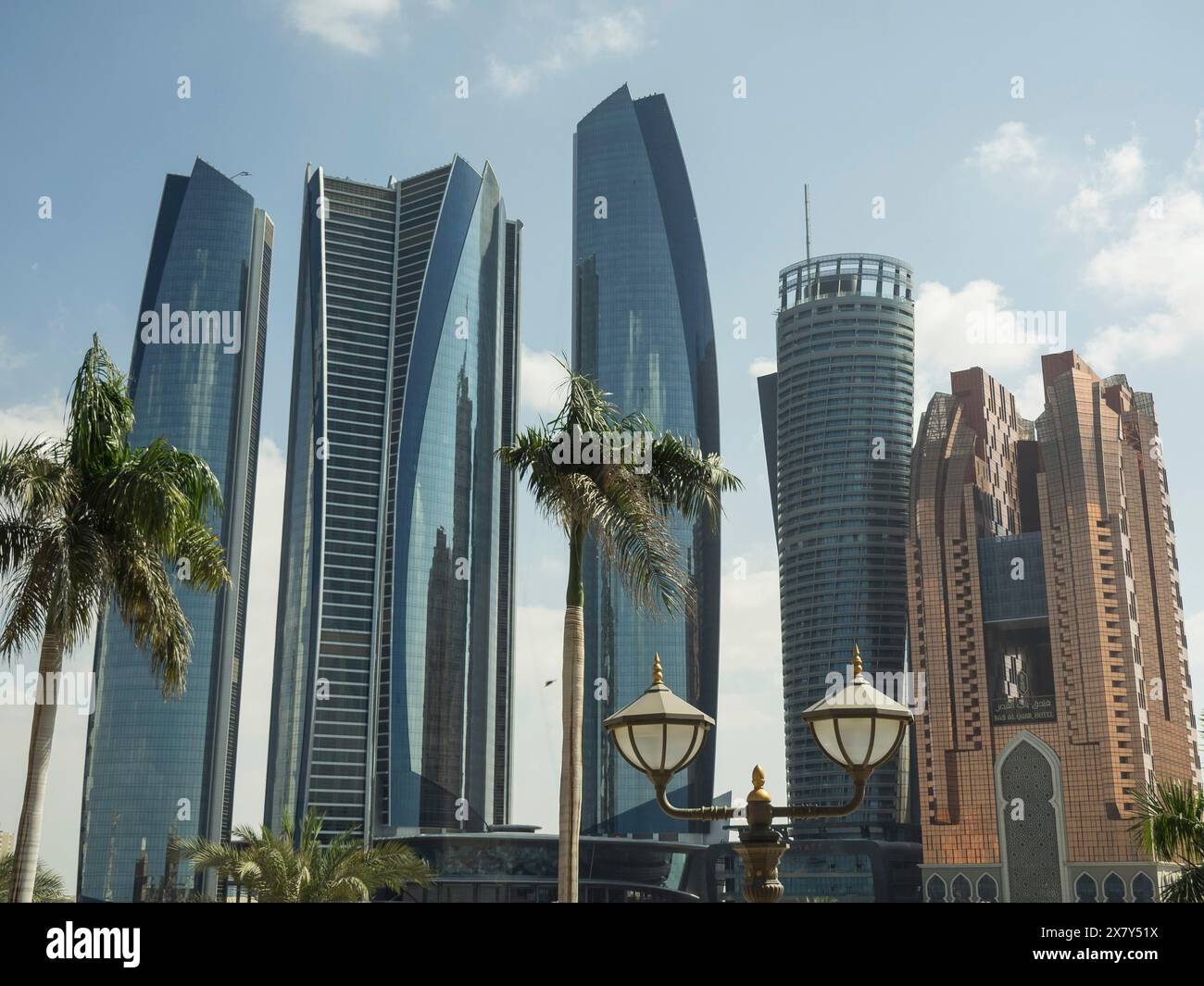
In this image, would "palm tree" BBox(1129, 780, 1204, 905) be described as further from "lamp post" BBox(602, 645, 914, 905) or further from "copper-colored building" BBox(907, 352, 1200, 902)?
"copper-colored building" BBox(907, 352, 1200, 902)

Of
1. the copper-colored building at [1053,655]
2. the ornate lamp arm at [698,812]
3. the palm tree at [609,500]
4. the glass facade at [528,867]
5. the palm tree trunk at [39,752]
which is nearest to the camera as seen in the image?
the ornate lamp arm at [698,812]

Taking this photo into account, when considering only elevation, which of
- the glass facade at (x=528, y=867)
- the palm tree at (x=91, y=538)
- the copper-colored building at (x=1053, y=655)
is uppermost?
the copper-colored building at (x=1053, y=655)

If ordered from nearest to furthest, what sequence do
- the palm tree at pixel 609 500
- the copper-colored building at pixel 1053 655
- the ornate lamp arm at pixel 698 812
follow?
the ornate lamp arm at pixel 698 812 < the palm tree at pixel 609 500 < the copper-colored building at pixel 1053 655

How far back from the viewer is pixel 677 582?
2666cm

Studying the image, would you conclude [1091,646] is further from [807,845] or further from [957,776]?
[807,845]

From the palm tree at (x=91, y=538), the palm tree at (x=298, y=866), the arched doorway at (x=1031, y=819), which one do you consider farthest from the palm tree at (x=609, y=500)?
the arched doorway at (x=1031, y=819)

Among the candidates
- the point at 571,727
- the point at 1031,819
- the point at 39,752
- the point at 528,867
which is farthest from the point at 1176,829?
the point at 528,867

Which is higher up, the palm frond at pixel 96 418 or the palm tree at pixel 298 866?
the palm frond at pixel 96 418

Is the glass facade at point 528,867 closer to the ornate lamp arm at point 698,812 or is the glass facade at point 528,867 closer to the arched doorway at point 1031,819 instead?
the arched doorway at point 1031,819

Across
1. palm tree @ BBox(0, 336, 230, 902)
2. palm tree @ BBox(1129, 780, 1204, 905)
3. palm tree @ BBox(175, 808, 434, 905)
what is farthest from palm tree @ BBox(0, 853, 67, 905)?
palm tree @ BBox(1129, 780, 1204, 905)

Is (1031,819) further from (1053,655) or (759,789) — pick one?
(759,789)

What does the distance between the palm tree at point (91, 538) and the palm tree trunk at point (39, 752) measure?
2 centimetres

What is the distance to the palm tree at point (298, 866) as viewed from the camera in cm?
4106

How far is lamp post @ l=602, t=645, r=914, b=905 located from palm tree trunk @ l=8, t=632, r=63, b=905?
16138mm
